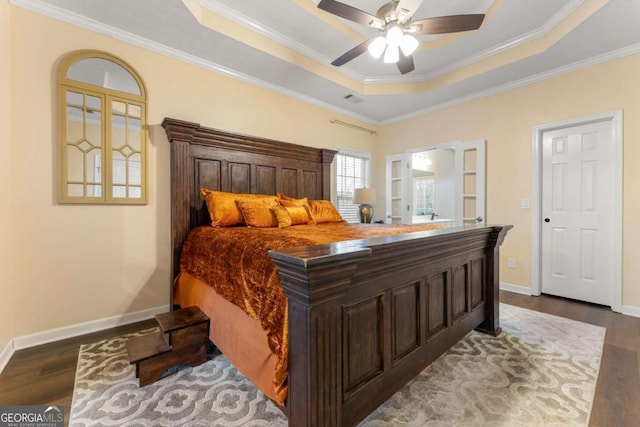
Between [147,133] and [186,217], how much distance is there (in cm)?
91

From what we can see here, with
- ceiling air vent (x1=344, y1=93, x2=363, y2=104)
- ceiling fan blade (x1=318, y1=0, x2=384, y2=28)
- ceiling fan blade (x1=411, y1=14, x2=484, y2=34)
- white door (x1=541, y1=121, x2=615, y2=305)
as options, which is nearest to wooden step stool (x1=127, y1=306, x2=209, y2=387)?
ceiling fan blade (x1=318, y1=0, x2=384, y2=28)

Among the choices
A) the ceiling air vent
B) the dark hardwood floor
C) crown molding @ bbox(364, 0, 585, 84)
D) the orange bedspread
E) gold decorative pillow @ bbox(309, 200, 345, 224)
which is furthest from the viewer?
the ceiling air vent

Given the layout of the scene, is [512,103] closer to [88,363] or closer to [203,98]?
[203,98]

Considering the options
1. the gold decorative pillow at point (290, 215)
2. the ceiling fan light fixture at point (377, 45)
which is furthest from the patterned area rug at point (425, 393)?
the ceiling fan light fixture at point (377, 45)

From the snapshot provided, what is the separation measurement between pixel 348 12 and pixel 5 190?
2.89m

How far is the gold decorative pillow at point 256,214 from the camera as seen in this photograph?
268cm

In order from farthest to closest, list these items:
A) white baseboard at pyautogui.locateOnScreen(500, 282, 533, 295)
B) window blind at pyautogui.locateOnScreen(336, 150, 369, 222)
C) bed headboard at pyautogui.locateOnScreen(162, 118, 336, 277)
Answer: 1. window blind at pyautogui.locateOnScreen(336, 150, 369, 222)
2. white baseboard at pyautogui.locateOnScreen(500, 282, 533, 295)
3. bed headboard at pyautogui.locateOnScreen(162, 118, 336, 277)

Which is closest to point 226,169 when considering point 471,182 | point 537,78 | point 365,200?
point 365,200

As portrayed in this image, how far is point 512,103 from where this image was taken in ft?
12.0

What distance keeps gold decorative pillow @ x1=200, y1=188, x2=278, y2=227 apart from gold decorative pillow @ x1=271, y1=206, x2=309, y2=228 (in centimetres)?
14

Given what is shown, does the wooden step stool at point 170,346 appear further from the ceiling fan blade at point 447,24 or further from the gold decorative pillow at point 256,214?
the ceiling fan blade at point 447,24

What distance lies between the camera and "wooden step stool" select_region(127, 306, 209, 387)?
168cm

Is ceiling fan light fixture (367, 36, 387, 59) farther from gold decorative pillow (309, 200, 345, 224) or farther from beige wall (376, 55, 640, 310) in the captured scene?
beige wall (376, 55, 640, 310)

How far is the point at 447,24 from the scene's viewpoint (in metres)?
2.17
